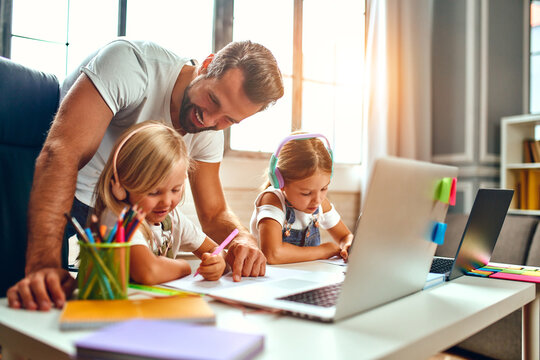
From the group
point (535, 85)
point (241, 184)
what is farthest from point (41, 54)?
point (535, 85)

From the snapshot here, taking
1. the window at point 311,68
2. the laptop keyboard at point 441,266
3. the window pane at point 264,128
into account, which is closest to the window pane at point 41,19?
the window at point 311,68

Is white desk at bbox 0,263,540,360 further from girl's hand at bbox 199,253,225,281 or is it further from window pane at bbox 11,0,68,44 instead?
window pane at bbox 11,0,68,44

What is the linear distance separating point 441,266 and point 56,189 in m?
0.91

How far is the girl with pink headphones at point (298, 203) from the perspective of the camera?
1.35m

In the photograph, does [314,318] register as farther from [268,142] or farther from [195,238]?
[268,142]

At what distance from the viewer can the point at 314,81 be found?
3455 mm

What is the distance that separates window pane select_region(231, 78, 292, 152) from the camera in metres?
3.06

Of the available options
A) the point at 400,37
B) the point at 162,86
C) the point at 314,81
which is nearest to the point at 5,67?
the point at 162,86

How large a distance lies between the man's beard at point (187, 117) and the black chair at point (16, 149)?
350mm

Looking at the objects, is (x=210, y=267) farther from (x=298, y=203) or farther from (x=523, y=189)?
(x=523, y=189)

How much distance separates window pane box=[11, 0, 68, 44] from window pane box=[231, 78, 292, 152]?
3.77 feet

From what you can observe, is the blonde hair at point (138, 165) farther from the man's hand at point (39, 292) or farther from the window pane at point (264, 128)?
the window pane at point (264, 128)

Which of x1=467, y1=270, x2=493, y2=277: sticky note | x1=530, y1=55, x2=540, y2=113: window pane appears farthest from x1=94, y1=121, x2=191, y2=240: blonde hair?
x1=530, y1=55, x2=540, y2=113: window pane

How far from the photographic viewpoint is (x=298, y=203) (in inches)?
59.3
